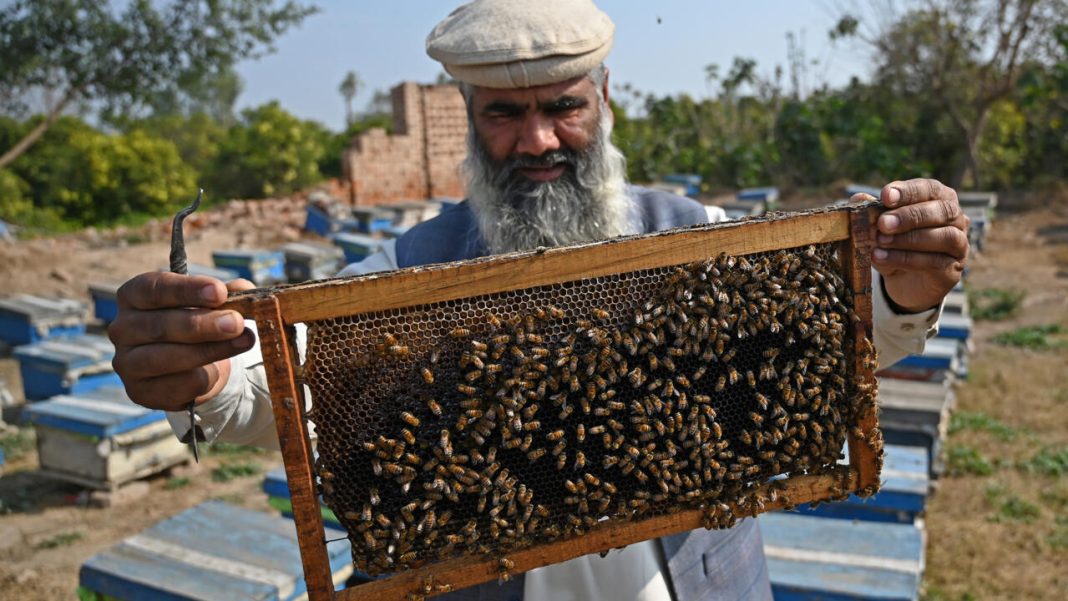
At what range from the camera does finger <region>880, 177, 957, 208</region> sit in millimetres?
2133

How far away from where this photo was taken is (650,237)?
2.06 meters

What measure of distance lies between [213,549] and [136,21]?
18.9 m

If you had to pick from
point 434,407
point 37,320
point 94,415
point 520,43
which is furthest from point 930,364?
point 37,320

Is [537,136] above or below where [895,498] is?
above

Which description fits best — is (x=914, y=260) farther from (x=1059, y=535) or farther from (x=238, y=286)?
(x=1059, y=535)

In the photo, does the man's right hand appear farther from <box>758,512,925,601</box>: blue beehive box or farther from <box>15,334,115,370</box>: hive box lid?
<box>15,334,115,370</box>: hive box lid

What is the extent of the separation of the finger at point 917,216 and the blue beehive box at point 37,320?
11.5 m

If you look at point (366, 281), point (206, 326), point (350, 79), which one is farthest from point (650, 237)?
point (350, 79)

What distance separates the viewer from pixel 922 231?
2.15m

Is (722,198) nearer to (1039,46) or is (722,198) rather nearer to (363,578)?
(1039,46)

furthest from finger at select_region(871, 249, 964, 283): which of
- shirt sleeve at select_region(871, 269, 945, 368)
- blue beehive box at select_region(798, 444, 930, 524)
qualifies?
blue beehive box at select_region(798, 444, 930, 524)

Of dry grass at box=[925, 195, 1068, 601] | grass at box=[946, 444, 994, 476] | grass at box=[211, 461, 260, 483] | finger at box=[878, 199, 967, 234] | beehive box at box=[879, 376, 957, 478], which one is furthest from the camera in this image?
grass at box=[211, 461, 260, 483]

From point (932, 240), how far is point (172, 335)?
6.33 ft

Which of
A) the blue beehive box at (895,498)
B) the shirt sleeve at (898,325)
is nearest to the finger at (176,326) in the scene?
the shirt sleeve at (898,325)
